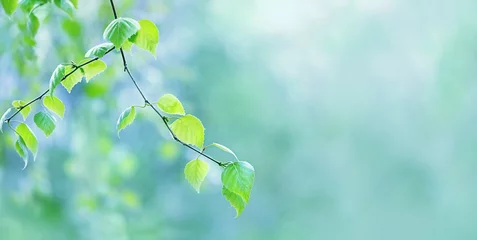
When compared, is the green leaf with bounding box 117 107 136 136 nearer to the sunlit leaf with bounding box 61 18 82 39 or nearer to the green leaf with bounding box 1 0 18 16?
the green leaf with bounding box 1 0 18 16

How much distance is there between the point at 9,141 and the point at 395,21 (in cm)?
113

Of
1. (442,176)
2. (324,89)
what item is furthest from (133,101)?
(442,176)

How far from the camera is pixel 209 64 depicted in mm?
1944

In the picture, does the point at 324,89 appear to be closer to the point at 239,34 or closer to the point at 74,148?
the point at 239,34

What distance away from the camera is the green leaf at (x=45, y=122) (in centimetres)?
54

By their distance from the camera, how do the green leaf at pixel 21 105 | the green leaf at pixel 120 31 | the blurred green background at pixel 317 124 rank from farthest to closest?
the blurred green background at pixel 317 124 < the green leaf at pixel 21 105 < the green leaf at pixel 120 31

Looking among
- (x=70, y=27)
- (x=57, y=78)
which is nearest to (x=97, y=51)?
(x=57, y=78)

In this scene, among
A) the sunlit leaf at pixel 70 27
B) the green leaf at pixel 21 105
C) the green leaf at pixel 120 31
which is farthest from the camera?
the sunlit leaf at pixel 70 27

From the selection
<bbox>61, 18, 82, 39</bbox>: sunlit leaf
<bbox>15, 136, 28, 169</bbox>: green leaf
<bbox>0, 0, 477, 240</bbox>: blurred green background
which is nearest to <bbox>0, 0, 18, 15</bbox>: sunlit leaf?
<bbox>15, 136, 28, 169</bbox>: green leaf

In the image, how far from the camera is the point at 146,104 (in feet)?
1.69

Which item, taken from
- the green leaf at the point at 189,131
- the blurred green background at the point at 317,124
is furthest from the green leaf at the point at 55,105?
the blurred green background at the point at 317,124

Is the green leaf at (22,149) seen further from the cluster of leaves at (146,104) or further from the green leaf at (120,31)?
the green leaf at (120,31)

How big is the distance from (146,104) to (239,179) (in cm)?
10

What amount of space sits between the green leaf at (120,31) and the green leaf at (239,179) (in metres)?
0.12
